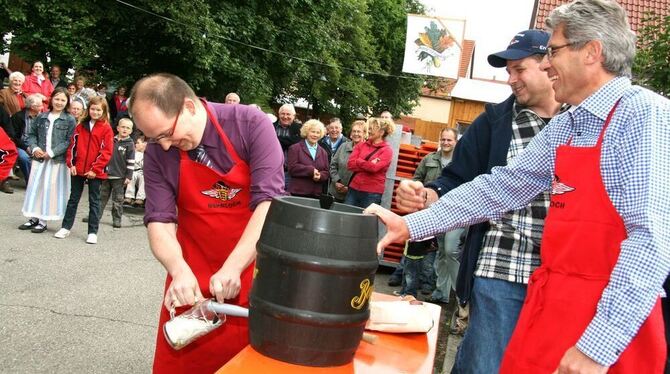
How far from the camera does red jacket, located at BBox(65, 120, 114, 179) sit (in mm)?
8297

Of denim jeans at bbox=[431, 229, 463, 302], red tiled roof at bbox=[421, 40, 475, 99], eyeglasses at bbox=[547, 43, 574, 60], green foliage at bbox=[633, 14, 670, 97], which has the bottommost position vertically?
denim jeans at bbox=[431, 229, 463, 302]

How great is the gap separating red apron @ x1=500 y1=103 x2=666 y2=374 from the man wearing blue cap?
56 centimetres

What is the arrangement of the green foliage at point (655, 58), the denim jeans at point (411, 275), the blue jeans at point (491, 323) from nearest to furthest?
the blue jeans at point (491, 323) → the denim jeans at point (411, 275) → the green foliage at point (655, 58)

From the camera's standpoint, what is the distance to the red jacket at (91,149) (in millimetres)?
8297

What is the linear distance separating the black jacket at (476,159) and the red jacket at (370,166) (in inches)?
195

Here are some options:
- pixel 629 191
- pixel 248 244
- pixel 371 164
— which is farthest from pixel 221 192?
pixel 371 164

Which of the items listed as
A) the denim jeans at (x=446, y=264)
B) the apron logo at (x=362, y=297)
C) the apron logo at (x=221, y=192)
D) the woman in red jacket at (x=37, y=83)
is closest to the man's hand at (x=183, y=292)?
the apron logo at (x=221, y=192)

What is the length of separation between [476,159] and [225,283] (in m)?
1.38

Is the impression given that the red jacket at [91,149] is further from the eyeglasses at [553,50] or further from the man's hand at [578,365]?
the man's hand at [578,365]

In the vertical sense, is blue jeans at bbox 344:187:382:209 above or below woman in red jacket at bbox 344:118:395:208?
below

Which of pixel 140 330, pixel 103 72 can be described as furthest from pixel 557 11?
pixel 103 72

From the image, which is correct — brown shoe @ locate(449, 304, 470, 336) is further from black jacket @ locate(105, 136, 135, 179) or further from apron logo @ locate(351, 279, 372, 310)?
black jacket @ locate(105, 136, 135, 179)

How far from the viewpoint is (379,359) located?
93.4 inches

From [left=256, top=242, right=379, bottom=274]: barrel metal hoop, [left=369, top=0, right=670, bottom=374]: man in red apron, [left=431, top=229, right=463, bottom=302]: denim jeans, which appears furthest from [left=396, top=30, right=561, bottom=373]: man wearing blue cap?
[left=431, top=229, right=463, bottom=302]: denim jeans
